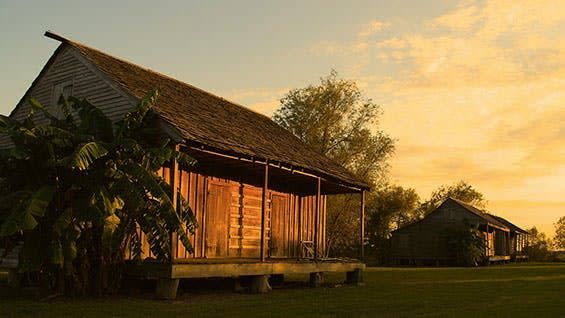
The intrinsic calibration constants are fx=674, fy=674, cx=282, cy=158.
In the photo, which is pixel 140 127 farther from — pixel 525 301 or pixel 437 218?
pixel 437 218

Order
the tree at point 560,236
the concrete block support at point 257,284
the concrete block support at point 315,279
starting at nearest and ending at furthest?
the concrete block support at point 257,284 → the concrete block support at point 315,279 → the tree at point 560,236

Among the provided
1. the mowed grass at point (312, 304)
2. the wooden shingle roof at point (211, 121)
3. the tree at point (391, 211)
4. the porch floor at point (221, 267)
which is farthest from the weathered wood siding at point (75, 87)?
the tree at point (391, 211)

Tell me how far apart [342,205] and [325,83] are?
897 centimetres

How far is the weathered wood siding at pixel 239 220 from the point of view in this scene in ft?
64.5

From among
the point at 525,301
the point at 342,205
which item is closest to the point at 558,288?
the point at 525,301

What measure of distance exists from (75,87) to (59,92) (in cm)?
104

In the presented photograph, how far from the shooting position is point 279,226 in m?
24.3

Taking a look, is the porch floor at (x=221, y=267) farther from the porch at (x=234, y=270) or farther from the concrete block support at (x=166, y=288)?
the concrete block support at (x=166, y=288)

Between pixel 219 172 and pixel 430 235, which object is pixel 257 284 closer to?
pixel 219 172

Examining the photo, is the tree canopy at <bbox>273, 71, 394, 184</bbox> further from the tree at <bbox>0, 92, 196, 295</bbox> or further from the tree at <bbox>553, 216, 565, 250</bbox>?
the tree at <bbox>553, 216, 565, 250</bbox>

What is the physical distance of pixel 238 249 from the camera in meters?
21.7

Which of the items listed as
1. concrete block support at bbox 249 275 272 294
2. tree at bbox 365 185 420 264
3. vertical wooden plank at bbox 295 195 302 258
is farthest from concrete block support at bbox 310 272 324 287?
tree at bbox 365 185 420 264

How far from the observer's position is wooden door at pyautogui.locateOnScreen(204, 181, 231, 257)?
20.2m

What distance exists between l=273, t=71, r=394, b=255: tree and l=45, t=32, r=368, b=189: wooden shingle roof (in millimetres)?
21498
